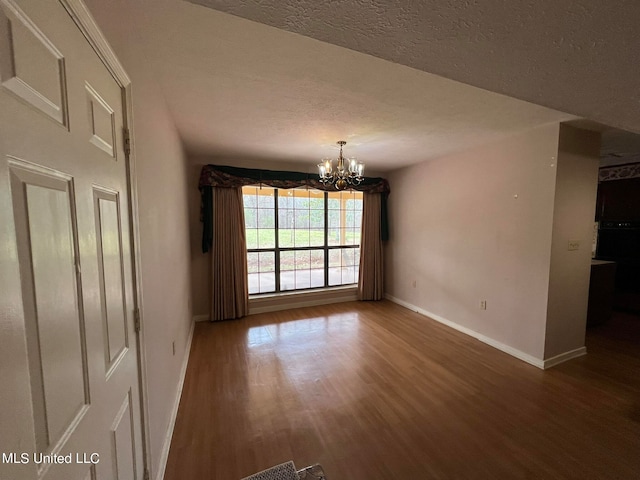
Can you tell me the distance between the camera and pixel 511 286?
2938mm

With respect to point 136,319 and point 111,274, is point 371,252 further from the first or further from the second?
point 111,274

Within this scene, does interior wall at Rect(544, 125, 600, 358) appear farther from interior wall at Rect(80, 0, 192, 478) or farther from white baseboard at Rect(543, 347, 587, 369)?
interior wall at Rect(80, 0, 192, 478)

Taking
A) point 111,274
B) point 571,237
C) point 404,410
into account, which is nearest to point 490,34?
point 111,274

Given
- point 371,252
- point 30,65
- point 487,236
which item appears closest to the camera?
point 30,65

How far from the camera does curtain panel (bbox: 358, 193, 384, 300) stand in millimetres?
4773

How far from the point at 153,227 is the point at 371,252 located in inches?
150

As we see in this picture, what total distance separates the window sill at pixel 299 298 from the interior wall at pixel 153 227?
2129 mm

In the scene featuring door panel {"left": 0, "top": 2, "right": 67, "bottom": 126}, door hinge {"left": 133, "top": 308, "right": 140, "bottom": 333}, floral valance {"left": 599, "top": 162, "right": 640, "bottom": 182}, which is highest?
floral valance {"left": 599, "top": 162, "right": 640, "bottom": 182}

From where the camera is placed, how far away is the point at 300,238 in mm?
4664

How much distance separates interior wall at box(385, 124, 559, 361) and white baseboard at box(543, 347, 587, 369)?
0.32ft

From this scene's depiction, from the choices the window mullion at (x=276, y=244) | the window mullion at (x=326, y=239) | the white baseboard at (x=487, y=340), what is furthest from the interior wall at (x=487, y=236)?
the window mullion at (x=276, y=244)

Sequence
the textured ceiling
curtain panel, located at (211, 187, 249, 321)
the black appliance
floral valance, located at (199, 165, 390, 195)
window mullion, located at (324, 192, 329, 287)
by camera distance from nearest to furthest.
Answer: the textured ceiling, floral valance, located at (199, 165, 390, 195), curtain panel, located at (211, 187, 249, 321), the black appliance, window mullion, located at (324, 192, 329, 287)

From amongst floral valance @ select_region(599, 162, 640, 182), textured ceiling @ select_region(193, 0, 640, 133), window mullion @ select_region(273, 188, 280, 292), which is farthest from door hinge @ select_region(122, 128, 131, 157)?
floral valance @ select_region(599, 162, 640, 182)

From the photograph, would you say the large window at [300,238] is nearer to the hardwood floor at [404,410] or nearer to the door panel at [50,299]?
the hardwood floor at [404,410]
